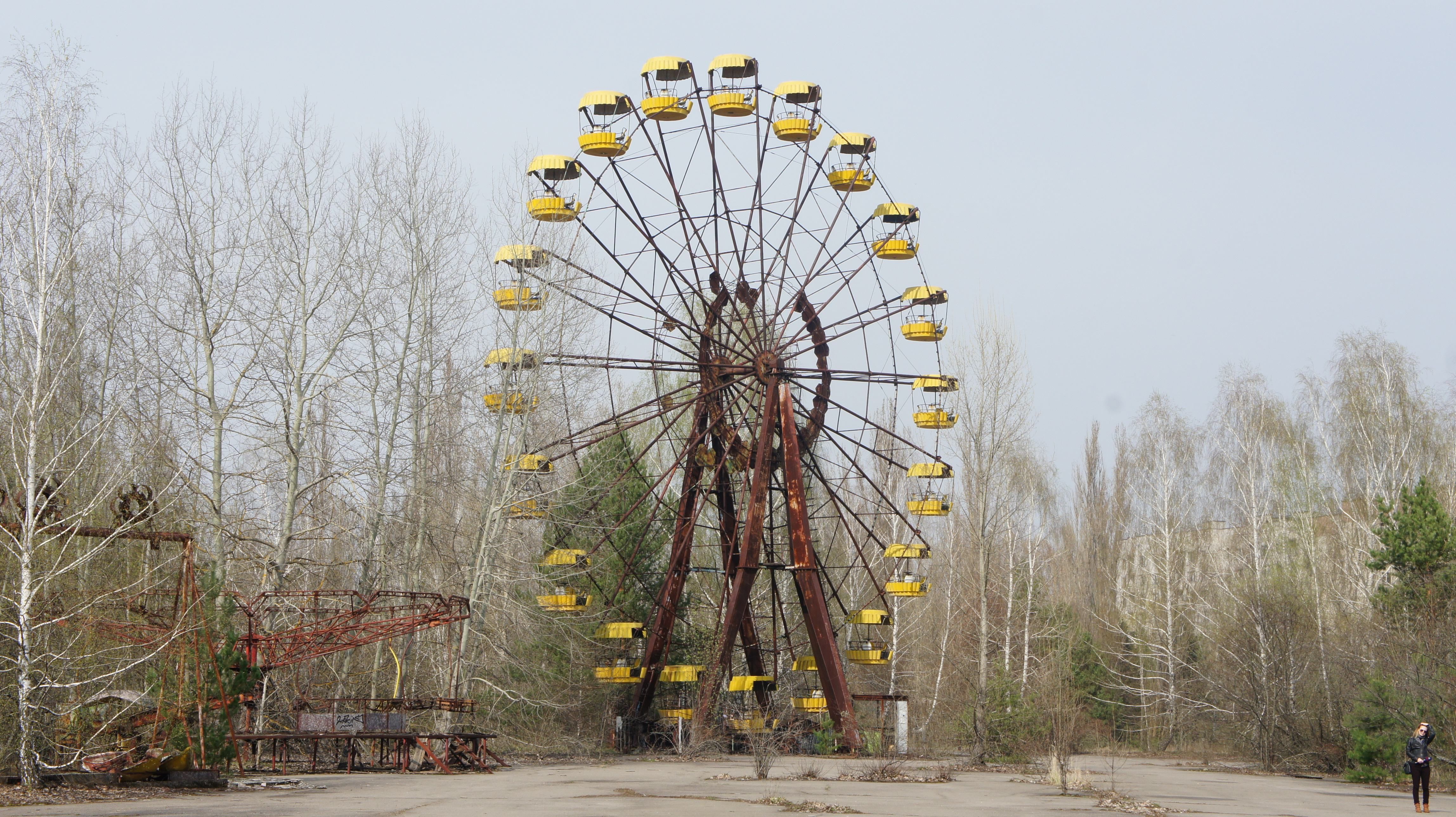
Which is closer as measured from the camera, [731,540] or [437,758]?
[437,758]

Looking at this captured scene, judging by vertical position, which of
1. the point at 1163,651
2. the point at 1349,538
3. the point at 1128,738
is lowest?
the point at 1128,738

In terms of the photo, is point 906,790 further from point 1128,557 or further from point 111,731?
point 1128,557

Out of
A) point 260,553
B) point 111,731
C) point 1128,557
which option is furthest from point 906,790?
point 1128,557

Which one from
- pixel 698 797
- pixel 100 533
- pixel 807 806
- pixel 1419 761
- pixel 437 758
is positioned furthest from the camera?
pixel 437 758

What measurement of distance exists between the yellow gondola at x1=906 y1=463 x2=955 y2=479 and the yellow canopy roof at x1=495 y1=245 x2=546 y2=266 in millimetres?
10798

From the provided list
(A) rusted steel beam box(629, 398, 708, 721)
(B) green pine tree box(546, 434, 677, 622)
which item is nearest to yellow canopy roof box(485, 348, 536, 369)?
(B) green pine tree box(546, 434, 677, 622)

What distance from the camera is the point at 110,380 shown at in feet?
110

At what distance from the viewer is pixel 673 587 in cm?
3200

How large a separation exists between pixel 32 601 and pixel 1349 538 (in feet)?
134

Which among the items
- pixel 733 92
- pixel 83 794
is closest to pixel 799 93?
pixel 733 92

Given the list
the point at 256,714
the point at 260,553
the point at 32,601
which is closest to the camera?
the point at 32,601

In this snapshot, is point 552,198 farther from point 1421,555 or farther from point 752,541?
point 1421,555

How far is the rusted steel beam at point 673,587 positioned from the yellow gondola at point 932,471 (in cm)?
554

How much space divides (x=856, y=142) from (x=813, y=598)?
39.6ft
